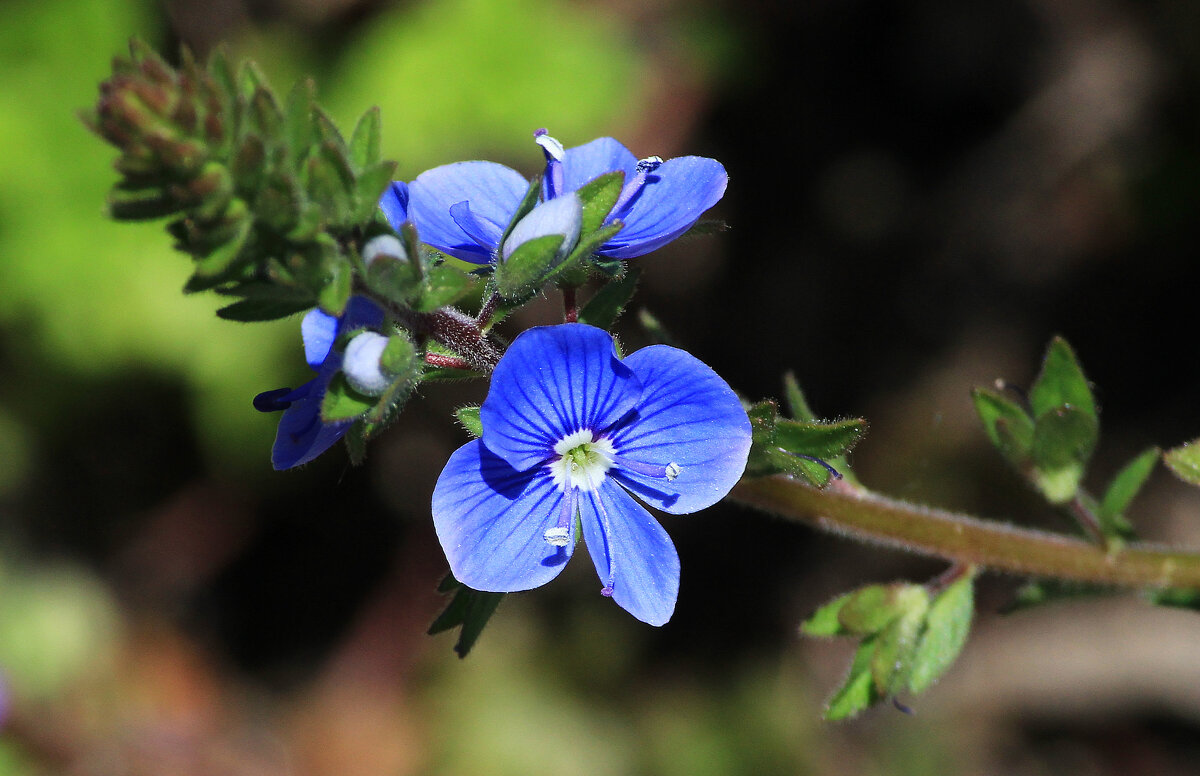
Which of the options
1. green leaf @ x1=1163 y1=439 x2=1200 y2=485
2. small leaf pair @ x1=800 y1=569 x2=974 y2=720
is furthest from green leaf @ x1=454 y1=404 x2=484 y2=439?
green leaf @ x1=1163 y1=439 x2=1200 y2=485

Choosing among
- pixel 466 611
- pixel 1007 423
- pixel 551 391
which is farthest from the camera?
pixel 1007 423

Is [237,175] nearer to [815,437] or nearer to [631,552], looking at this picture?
[631,552]

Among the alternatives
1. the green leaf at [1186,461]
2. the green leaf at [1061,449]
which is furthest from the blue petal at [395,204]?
the green leaf at [1186,461]

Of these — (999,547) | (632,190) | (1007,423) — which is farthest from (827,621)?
(632,190)

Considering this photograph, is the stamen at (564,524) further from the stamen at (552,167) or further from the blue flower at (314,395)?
the stamen at (552,167)

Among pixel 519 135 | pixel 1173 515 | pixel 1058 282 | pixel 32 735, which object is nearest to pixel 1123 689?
pixel 1173 515

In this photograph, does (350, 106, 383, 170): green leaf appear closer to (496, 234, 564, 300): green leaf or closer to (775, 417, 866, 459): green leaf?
(496, 234, 564, 300): green leaf
